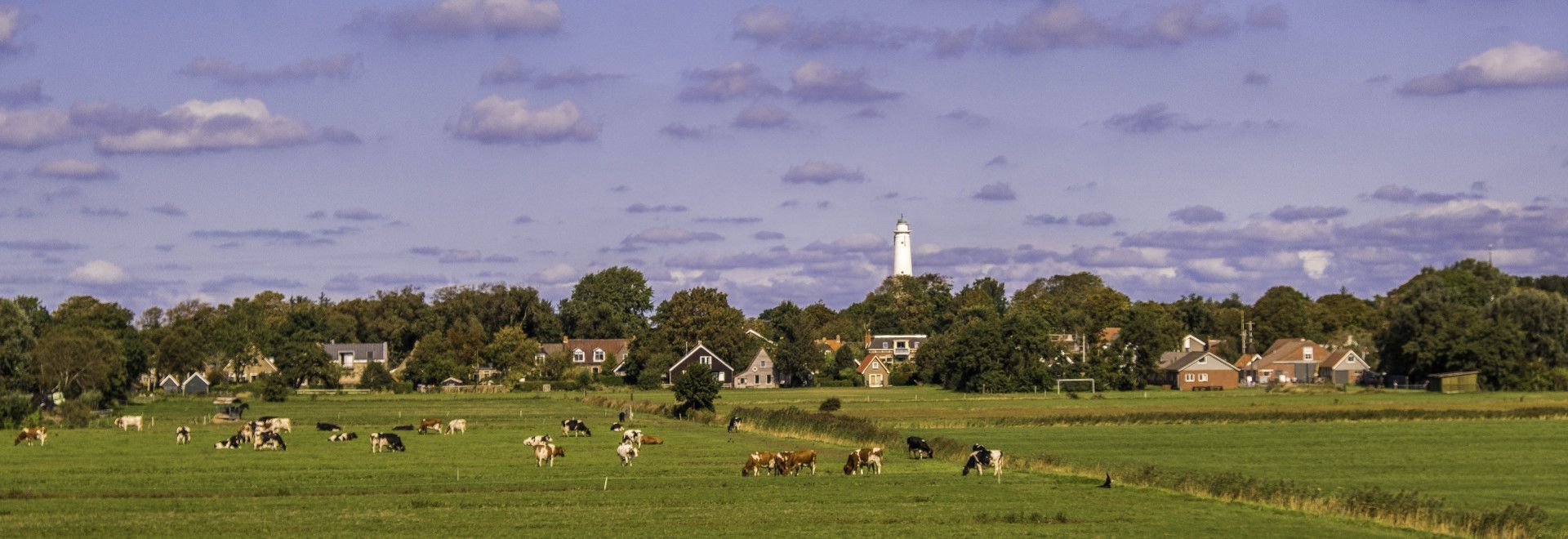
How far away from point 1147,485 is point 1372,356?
100696mm

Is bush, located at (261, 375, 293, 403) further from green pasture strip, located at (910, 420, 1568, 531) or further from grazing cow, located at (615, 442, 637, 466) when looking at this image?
grazing cow, located at (615, 442, 637, 466)

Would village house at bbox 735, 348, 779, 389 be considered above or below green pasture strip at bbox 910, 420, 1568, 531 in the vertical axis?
above

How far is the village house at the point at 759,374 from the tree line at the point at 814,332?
1562mm

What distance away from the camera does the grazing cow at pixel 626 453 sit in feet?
138

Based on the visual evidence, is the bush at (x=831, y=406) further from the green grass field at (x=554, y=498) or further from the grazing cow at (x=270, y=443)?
the grazing cow at (x=270, y=443)

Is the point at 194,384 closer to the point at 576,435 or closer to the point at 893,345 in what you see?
the point at 893,345

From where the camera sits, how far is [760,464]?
3906 centimetres

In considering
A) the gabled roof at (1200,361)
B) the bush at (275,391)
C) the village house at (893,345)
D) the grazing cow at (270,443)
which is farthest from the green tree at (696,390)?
the village house at (893,345)

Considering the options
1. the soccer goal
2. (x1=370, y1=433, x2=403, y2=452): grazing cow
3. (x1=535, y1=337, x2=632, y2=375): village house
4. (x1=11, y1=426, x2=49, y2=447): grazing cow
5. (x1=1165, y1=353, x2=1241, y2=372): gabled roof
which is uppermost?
(x1=535, y1=337, x2=632, y2=375): village house

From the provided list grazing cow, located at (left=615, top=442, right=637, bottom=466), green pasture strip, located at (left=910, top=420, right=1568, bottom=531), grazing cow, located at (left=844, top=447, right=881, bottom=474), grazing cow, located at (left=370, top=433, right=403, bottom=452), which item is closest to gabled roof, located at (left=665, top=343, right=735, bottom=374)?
green pasture strip, located at (left=910, top=420, right=1568, bottom=531)

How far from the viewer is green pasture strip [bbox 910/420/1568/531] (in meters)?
35.9

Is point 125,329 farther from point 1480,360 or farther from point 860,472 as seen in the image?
point 1480,360

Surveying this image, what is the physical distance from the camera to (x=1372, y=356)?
128 meters

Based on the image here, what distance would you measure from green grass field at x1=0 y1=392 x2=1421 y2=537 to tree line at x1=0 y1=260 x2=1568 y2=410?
152 ft
